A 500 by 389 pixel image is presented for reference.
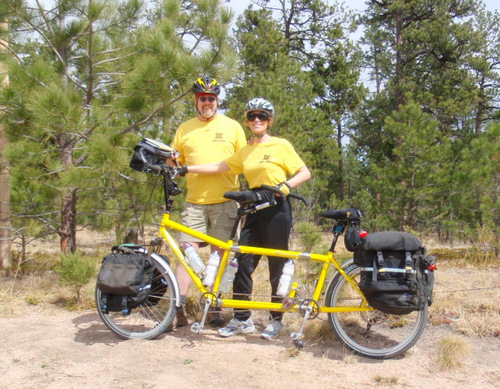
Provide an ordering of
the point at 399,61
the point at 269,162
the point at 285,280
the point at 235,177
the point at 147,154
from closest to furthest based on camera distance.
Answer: the point at 285,280 < the point at 269,162 < the point at 147,154 < the point at 235,177 < the point at 399,61

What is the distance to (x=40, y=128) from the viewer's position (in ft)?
15.8

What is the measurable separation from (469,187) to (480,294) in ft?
14.2

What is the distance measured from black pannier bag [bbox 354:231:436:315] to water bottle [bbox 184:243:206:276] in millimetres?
1106

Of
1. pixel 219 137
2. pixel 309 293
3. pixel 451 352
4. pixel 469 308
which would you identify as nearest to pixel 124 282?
pixel 219 137

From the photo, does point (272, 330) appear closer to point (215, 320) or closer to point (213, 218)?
point (215, 320)

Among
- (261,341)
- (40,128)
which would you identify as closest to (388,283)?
(261,341)

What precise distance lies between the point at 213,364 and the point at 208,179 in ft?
4.52

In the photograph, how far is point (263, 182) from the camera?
10.9 ft

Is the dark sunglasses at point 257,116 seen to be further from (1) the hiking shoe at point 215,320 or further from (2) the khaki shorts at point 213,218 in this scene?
(1) the hiking shoe at point 215,320

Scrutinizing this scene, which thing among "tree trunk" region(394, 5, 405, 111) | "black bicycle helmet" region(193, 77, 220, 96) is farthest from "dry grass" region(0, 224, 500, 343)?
"tree trunk" region(394, 5, 405, 111)

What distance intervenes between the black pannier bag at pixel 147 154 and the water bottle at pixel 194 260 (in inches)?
25.0

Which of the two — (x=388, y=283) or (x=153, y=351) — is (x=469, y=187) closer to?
(x=388, y=283)

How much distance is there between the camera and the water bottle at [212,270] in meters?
3.28

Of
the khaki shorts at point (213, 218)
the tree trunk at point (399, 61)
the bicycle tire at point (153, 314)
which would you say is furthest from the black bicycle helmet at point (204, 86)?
the tree trunk at point (399, 61)
